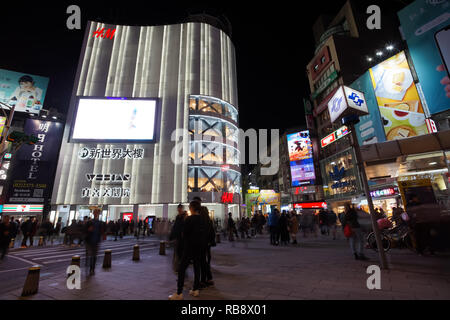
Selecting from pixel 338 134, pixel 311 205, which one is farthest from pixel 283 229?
pixel 311 205

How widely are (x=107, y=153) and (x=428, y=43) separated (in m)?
36.6

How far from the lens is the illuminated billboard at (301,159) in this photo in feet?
137

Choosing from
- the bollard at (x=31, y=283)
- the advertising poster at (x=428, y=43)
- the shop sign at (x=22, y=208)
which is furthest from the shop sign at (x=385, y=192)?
the shop sign at (x=22, y=208)

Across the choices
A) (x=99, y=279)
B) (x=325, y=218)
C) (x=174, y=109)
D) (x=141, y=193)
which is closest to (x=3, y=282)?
(x=99, y=279)

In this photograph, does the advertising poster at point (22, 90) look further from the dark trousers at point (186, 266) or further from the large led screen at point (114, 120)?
the dark trousers at point (186, 266)

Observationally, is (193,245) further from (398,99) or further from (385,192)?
(398,99)

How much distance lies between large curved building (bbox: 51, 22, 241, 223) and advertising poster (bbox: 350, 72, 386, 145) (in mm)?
18642

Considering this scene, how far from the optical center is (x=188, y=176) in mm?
31781

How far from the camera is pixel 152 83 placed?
113 feet

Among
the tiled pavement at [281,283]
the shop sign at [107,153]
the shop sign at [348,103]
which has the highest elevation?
the shop sign at [107,153]

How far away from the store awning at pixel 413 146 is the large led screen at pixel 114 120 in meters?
24.0

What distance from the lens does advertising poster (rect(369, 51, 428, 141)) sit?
71.0 feet
